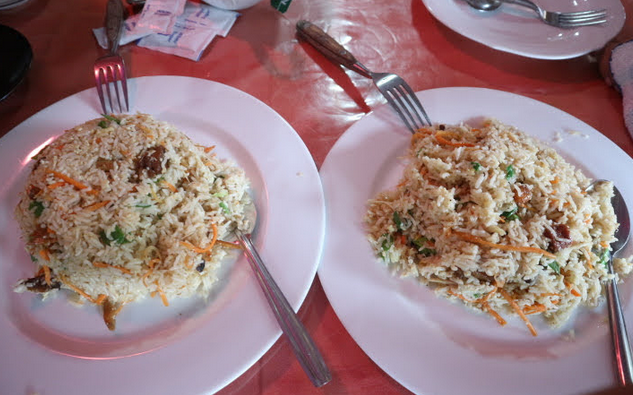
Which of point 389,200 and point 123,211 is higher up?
point 123,211

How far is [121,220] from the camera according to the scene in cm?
107

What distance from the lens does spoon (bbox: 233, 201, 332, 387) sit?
0.99m

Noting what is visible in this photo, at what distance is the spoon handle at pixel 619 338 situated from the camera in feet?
3.25

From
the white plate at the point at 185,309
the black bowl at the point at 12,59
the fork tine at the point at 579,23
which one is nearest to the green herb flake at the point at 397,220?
the white plate at the point at 185,309

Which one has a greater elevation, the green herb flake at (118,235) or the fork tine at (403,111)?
the fork tine at (403,111)

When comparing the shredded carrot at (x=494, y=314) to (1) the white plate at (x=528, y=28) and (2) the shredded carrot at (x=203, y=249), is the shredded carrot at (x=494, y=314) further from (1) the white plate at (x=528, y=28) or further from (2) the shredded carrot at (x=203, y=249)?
(1) the white plate at (x=528, y=28)

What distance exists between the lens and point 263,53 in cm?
194

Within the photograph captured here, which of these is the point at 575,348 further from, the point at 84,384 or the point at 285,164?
the point at 84,384

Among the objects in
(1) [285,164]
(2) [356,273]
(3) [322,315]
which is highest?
(1) [285,164]

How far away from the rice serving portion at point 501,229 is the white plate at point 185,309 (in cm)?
29

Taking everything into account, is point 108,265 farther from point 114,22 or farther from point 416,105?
point 114,22

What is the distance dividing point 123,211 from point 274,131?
2.01ft

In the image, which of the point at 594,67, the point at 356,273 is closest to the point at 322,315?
the point at 356,273

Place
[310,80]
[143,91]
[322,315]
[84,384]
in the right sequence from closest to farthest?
[84,384] → [322,315] → [143,91] → [310,80]
